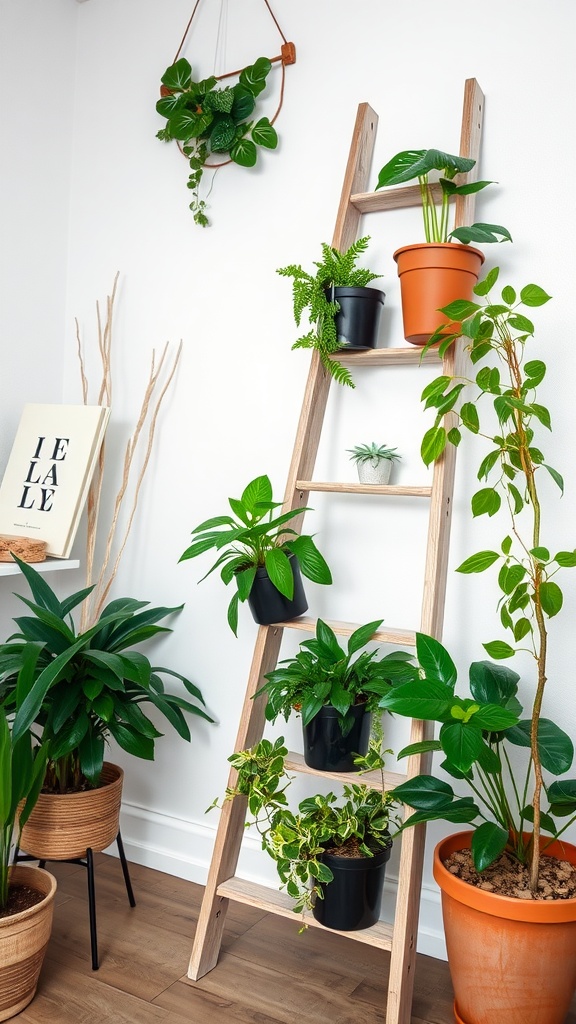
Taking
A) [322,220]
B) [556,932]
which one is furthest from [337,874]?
[322,220]

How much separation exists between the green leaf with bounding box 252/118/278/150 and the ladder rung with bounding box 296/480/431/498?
0.98 metres

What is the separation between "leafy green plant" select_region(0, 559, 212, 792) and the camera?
177 cm

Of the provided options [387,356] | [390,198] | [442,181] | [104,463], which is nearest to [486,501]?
[387,356]

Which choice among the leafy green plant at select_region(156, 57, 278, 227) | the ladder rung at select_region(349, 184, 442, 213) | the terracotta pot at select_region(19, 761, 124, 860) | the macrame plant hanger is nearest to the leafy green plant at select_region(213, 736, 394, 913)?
the terracotta pot at select_region(19, 761, 124, 860)

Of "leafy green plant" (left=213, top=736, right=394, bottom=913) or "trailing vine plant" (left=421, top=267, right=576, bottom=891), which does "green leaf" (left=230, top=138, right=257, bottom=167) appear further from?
"leafy green plant" (left=213, top=736, right=394, bottom=913)

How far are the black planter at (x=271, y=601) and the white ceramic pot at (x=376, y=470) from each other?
27 cm

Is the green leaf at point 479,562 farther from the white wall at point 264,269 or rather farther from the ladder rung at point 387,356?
the ladder rung at point 387,356

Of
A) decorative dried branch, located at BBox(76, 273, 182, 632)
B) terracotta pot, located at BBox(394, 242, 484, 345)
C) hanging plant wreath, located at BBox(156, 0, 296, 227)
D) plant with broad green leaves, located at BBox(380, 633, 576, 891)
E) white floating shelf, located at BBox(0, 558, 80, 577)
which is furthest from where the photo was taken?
decorative dried branch, located at BBox(76, 273, 182, 632)

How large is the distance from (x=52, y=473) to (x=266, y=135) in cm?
112

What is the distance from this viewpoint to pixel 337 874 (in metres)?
1.63

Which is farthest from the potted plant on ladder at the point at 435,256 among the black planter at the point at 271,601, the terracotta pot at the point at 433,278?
the black planter at the point at 271,601

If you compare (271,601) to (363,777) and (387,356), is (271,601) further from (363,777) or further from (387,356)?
(387,356)

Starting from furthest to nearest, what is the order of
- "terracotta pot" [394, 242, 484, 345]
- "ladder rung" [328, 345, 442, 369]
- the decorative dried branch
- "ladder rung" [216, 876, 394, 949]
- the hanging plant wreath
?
the decorative dried branch, the hanging plant wreath, "ladder rung" [328, 345, 442, 369], "terracotta pot" [394, 242, 484, 345], "ladder rung" [216, 876, 394, 949]

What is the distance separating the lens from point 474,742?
1385 mm
